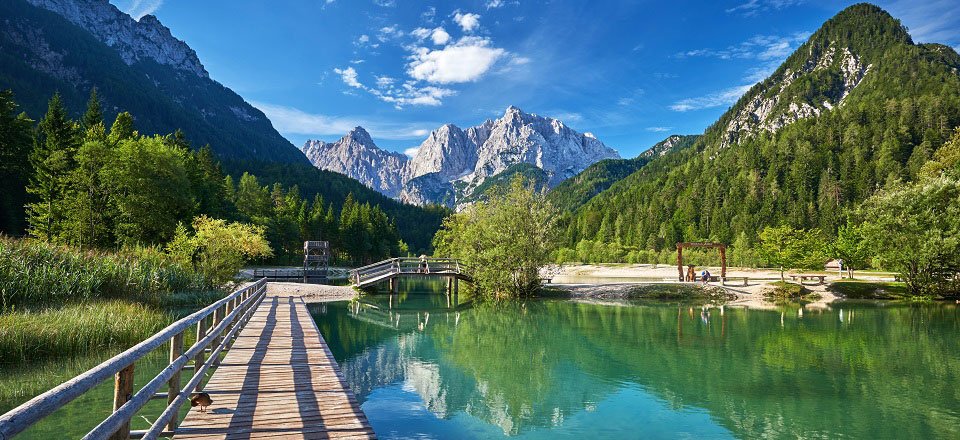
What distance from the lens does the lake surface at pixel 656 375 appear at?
11062 mm

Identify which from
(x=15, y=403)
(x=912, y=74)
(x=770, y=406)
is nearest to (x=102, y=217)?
(x=15, y=403)

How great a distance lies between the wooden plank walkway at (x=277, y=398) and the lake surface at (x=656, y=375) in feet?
7.14

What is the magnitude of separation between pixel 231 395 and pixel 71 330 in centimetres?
1066

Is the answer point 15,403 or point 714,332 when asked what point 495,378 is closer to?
point 15,403

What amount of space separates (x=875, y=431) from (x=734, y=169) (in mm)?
125535

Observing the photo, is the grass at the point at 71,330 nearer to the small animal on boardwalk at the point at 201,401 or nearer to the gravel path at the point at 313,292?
the small animal on boardwalk at the point at 201,401

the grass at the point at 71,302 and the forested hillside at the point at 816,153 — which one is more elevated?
the forested hillside at the point at 816,153

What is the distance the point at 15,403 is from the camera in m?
10.4

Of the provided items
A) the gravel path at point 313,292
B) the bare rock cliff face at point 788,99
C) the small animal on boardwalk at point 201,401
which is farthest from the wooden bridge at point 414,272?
the bare rock cliff face at point 788,99

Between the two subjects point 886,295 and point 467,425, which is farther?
point 886,295

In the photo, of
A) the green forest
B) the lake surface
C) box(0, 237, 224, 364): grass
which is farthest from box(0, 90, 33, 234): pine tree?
the lake surface

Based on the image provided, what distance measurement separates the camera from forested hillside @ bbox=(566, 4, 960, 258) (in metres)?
92.4

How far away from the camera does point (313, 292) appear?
40031mm

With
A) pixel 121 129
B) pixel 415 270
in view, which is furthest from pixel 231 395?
pixel 121 129
